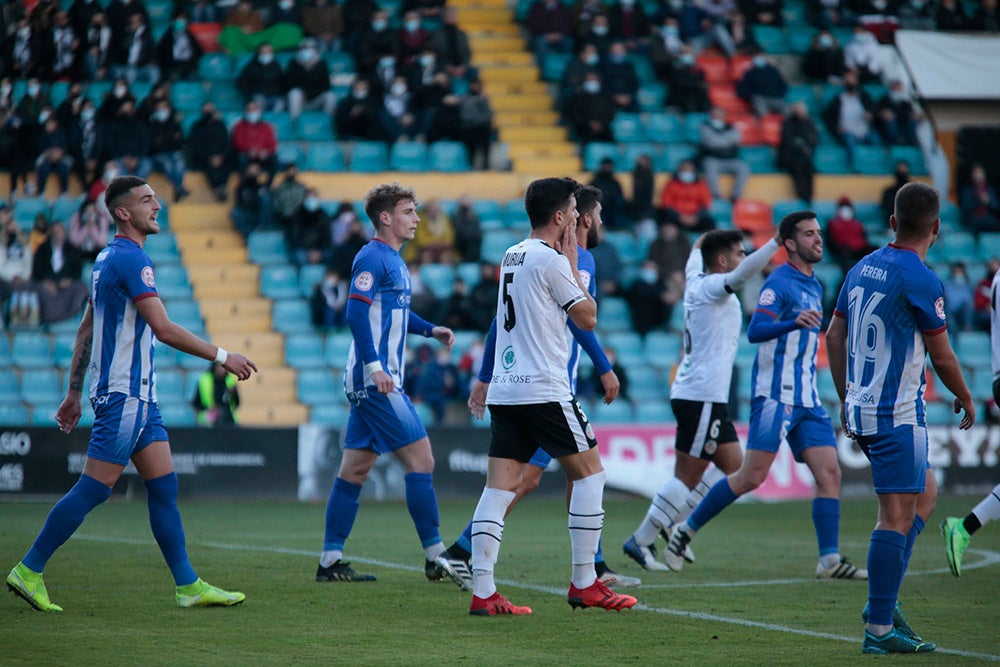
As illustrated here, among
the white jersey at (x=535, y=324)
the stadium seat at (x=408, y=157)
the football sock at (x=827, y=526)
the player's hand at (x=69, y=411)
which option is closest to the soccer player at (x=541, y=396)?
the white jersey at (x=535, y=324)

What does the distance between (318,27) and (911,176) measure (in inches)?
427

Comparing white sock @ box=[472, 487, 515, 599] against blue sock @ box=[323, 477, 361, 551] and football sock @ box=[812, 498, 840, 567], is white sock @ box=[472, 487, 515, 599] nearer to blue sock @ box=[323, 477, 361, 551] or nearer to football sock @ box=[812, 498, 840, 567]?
blue sock @ box=[323, 477, 361, 551]

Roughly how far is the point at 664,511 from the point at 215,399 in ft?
32.1

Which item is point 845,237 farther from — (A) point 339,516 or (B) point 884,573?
(B) point 884,573

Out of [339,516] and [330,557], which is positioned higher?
[339,516]

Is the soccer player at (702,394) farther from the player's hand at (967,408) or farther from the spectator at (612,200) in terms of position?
the spectator at (612,200)

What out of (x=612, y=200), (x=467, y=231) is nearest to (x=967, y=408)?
(x=467, y=231)

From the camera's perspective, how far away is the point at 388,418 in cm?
902

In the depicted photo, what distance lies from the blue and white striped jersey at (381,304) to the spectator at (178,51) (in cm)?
1448

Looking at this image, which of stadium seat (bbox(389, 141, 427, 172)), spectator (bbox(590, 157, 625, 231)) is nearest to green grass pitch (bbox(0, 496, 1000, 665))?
spectator (bbox(590, 157, 625, 231))

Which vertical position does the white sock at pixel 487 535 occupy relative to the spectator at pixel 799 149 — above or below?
below

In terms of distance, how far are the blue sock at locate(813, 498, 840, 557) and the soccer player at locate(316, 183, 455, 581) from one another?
2845mm

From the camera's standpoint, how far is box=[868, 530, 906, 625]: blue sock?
6.47 meters

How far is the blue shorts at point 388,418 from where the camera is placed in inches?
355
